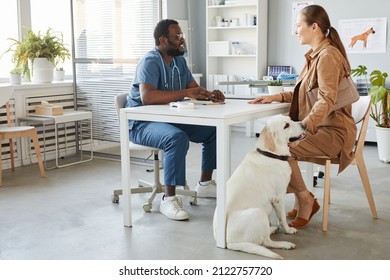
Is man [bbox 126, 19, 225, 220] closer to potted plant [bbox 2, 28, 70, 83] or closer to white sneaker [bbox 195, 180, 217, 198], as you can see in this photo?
white sneaker [bbox 195, 180, 217, 198]

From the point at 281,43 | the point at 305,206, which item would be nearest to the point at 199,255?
the point at 305,206

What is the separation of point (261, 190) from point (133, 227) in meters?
0.84

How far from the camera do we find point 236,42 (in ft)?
21.7

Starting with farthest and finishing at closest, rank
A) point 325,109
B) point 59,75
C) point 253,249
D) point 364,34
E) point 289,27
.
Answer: point 289,27 < point 364,34 < point 59,75 < point 325,109 < point 253,249

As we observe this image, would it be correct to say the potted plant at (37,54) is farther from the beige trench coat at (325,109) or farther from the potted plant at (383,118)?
the potted plant at (383,118)

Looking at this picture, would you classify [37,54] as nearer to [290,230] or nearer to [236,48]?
[236,48]

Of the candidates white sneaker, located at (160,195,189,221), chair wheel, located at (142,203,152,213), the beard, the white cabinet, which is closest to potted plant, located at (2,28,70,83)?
the beard

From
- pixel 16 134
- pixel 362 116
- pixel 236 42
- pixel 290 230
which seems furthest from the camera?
pixel 236 42

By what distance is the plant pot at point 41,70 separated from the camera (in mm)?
4988

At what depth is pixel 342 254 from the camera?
101 inches

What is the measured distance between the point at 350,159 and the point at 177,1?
4266 mm

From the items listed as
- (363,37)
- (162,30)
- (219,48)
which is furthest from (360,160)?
(219,48)

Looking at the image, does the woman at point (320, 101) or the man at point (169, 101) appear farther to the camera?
the man at point (169, 101)

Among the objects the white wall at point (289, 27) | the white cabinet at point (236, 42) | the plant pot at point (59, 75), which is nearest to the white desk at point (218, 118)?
the plant pot at point (59, 75)
